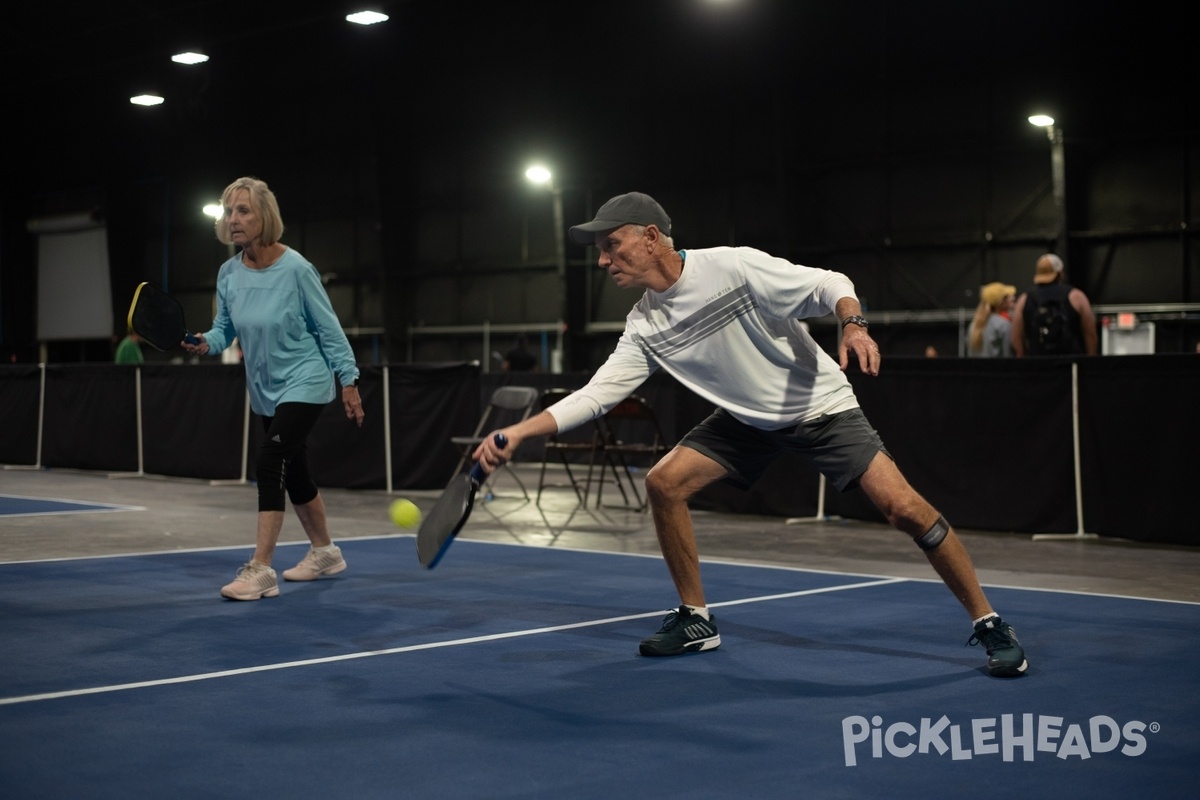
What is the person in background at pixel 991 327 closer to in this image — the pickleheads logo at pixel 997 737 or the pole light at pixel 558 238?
the pickleheads logo at pixel 997 737

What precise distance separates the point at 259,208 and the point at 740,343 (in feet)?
8.67

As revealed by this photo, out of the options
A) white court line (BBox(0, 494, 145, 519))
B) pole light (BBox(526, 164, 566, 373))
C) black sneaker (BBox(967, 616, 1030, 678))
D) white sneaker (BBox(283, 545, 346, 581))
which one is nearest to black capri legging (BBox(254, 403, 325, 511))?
white sneaker (BBox(283, 545, 346, 581))

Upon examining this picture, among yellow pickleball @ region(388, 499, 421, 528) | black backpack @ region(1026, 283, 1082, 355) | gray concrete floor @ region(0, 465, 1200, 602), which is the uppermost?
black backpack @ region(1026, 283, 1082, 355)

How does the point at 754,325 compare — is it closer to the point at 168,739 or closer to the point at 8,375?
the point at 168,739

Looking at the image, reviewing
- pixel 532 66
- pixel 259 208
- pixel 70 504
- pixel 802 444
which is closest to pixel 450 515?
pixel 802 444

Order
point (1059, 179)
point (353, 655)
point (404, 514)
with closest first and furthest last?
point (353, 655) → point (404, 514) → point (1059, 179)

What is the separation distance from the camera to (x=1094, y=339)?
10.1 meters

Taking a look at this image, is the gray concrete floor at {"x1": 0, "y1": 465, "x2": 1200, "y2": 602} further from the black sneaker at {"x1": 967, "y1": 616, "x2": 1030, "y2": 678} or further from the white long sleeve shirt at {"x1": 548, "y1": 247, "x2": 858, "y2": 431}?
Answer: the black sneaker at {"x1": 967, "y1": 616, "x2": 1030, "y2": 678}

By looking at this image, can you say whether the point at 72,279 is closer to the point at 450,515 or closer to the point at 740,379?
the point at 740,379

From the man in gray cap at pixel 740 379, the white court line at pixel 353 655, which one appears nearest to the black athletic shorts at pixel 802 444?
the man in gray cap at pixel 740 379

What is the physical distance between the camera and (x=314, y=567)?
6766mm

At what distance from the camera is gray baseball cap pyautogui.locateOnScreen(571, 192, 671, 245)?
4609 millimetres

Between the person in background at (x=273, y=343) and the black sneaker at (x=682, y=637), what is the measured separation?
2.09 meters

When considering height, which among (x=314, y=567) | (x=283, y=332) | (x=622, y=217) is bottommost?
(x=314, y=567)
